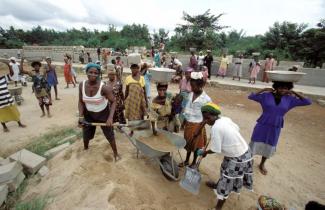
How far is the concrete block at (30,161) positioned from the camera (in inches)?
149

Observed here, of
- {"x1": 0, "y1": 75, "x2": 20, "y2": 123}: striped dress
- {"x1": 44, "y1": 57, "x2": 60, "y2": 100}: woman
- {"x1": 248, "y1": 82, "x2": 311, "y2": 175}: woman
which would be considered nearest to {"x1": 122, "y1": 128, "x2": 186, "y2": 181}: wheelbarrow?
{"x1": 248, "y1": 82, "x2": 311, "y2": 175}: woman

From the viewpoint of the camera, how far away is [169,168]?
324cm

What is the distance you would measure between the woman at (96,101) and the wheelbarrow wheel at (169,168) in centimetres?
89

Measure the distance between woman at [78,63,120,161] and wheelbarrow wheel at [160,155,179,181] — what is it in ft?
2.93

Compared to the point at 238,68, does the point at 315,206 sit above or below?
below

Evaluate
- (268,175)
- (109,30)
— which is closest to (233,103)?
(268,175)

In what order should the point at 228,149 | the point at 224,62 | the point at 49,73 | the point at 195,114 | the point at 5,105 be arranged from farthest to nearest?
1. the point at 224,62
2. the point at 49,73
3. the point at 5,105
4. the point at 195,114
5. the point at 228,149

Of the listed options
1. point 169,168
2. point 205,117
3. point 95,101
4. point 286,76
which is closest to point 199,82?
point 205,117

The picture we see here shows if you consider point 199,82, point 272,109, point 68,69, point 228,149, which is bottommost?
point 68,69

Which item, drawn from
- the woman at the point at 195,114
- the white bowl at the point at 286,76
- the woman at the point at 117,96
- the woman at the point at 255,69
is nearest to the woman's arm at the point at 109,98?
the woman at the point at 195,114

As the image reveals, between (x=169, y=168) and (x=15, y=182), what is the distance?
2449 mm

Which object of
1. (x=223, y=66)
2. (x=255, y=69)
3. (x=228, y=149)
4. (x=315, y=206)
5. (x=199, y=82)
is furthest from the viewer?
(x=223, y=66)

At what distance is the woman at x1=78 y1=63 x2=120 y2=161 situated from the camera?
3.25 meters

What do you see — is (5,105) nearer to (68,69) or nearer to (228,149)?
(228,149)
